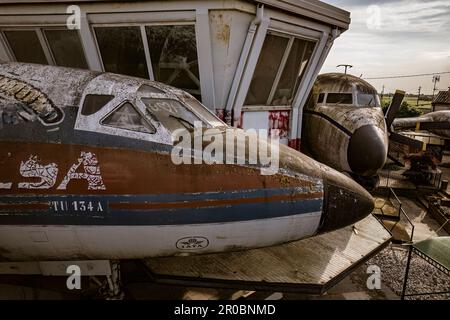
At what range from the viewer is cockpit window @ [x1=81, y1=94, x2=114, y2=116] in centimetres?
513

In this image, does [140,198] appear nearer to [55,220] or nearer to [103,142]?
[103,142]

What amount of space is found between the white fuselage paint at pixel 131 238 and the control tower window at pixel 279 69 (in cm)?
605

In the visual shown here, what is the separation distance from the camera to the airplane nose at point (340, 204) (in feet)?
18.4

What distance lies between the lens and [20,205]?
485 centimetres

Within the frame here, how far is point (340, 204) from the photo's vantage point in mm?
5695

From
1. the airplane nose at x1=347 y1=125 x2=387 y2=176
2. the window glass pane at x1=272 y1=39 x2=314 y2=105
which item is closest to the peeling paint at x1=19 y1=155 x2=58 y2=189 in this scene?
the window glass pane at x1=272 y1=39 x2=314 y2=105

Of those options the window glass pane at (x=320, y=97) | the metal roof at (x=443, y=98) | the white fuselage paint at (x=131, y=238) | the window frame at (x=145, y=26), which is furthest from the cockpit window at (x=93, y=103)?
the metal roof at (x=443, y=98)

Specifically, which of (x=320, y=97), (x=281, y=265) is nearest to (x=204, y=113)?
(x=281, y=265)

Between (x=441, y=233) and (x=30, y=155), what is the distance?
16.7 metres

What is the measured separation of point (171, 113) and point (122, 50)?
509 cm

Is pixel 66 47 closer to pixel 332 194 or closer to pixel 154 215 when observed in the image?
pixel 154 215

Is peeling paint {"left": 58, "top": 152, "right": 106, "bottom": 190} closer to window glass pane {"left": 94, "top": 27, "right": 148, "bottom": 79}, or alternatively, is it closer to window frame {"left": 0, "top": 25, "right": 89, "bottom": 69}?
window glass pane {"left": 94, "top": 27, "right": 148, "bottom": 79}

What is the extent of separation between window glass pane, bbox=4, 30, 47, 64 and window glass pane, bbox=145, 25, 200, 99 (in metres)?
3.76
